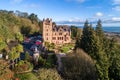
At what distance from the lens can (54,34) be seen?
5566cm

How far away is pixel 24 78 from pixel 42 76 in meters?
2.36

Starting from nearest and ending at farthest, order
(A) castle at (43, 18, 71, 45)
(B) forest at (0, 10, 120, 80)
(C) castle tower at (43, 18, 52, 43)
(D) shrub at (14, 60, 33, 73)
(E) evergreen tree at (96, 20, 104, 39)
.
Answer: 1. (B) forest at (0, 10, 120, 80)
2. (D) shrub at (14, 60, 33, 73)
3. (E) evergreen tree at (96, 20, 104, 39)
4. (C) castle tower at (43, 18, 52, 43)
5. (A) castle at (43, 18, 71, 45)

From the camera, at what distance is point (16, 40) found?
54375 millimetres

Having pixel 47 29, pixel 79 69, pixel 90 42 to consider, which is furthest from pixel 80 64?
pixel 47 29

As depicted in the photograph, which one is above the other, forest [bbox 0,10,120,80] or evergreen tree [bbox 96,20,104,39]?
evergreen tree [bbox 96,20,104,39]

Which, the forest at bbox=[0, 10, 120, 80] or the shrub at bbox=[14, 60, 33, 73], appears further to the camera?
the shrub at bbox=[14, 60, 33, 73]

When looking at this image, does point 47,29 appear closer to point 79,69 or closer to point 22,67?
point 22,67

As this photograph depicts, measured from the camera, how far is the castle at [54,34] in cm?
5431

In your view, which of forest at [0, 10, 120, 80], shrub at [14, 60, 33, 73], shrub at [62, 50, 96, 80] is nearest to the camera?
forest at [0, 10, 120, 80]

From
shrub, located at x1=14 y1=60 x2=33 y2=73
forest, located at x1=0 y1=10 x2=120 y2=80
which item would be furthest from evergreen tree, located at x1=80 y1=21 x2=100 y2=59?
shrub, located at x1=14 y1=60 x2=33 y2=73

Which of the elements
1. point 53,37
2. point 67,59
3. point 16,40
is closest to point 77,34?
point 53,37

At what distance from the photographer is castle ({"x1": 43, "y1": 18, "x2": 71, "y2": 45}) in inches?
2138

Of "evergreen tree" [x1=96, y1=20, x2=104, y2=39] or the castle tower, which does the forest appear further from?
the castle tower

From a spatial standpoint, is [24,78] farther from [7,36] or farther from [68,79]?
[7,36]
